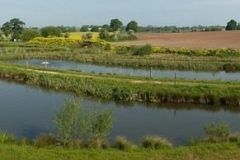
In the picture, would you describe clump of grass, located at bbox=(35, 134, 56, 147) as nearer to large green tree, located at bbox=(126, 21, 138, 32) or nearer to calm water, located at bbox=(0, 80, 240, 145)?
calm water, located at bbox=(0, 80, 240, 145)

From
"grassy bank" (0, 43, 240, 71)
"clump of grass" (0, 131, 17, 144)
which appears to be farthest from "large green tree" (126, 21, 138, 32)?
"clump of grass" (0, 131, 17, 144)

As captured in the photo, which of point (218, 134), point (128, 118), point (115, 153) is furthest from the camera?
point (128, 118)

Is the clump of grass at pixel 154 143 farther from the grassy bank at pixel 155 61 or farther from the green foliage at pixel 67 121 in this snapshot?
the grassy bank at pixel 155 61

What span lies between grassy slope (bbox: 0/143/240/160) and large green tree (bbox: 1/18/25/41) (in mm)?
96532

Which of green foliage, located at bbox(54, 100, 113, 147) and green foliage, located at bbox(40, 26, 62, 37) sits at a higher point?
green foliage, located at bbox(40, 26, 62, 37)

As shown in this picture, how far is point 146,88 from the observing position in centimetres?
2667

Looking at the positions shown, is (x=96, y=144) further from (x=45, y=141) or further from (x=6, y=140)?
(x=6, y=140)

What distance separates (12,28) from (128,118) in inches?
3642

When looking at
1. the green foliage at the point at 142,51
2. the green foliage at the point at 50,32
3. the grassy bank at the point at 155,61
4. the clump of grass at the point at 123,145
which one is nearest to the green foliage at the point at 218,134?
the clump of grass at the point at 123,145

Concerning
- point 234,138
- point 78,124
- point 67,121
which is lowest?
point 234,138

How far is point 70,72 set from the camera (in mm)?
35000

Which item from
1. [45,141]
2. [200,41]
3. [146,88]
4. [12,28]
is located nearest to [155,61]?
[146,88]

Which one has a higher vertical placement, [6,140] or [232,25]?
[232,25]

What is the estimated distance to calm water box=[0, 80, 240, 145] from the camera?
18.4 meters
